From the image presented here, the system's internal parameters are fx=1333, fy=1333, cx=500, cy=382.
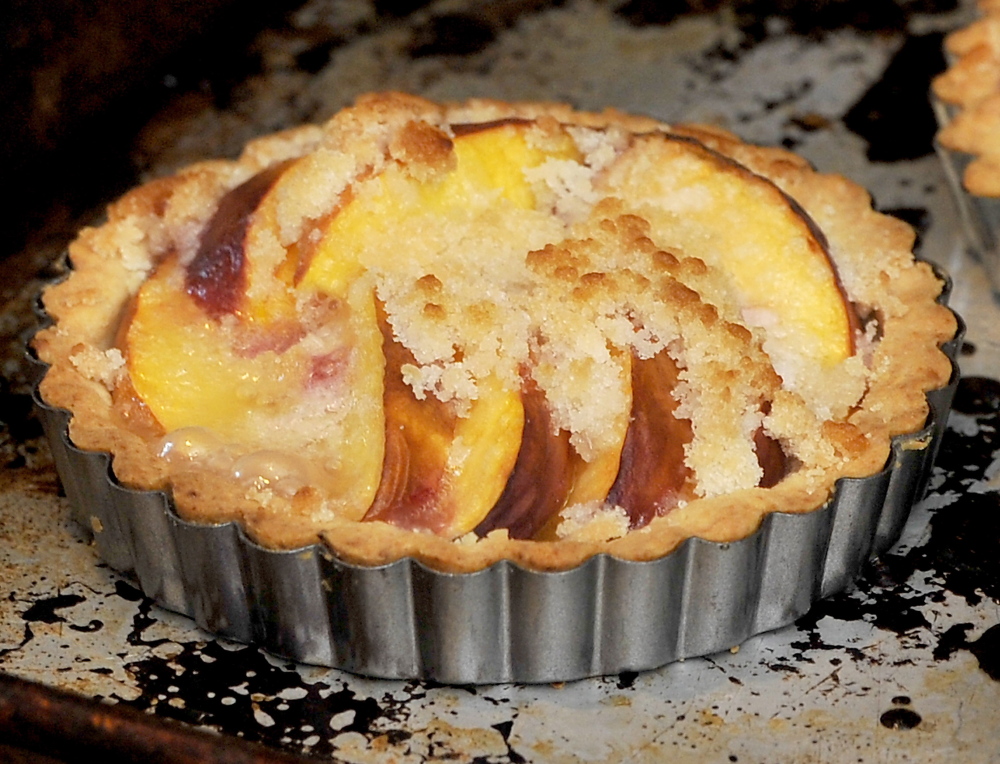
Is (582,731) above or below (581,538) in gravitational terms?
below

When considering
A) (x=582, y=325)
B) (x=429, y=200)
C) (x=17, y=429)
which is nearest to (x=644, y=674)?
(x=582, y=325)

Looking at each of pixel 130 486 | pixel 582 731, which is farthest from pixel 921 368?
pixel 130 486

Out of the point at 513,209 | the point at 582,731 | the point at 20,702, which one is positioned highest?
the point at 513,209

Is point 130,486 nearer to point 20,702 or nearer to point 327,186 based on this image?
point 20,702

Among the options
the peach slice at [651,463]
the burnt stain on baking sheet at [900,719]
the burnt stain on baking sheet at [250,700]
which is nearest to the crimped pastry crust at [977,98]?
the peach slice at [651,463]

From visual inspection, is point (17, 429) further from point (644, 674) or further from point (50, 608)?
point (644, 674)

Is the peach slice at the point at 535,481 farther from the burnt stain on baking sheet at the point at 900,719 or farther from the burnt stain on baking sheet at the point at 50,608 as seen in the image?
the burnt stain on baking sheet at the point at 50,608
